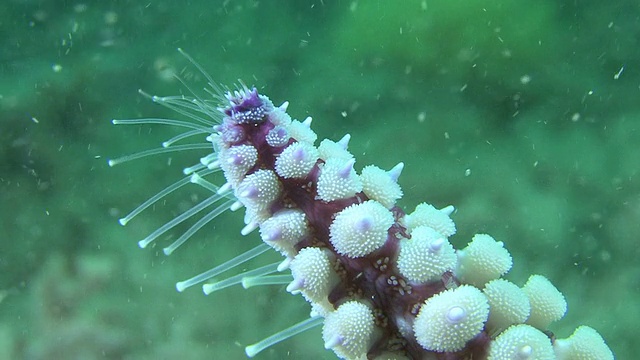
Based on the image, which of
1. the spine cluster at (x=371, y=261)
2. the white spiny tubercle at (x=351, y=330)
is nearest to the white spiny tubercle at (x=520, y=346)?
the spine cluster at (x=371, y=261)

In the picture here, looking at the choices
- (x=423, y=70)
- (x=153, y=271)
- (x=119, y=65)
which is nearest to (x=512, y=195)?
(x=423, y=70)

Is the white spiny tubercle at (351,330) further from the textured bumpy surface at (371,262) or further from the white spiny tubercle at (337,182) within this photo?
the white spiny tubercle at (337,182)

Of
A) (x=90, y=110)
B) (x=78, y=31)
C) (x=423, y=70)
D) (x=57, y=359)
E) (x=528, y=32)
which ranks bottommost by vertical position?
(x=57, y=359)

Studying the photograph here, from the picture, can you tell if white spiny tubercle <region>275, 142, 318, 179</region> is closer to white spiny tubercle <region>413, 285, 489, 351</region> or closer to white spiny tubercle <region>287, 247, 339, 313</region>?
white spiny tubercle <region>287, 247, 339, 313</region>

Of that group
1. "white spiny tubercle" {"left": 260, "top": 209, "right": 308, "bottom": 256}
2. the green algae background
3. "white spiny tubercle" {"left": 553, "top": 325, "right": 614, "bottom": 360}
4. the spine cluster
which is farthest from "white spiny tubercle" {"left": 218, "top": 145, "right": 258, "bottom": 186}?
the green algae background

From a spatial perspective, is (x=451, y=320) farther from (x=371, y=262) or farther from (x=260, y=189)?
(x=260, y=189)

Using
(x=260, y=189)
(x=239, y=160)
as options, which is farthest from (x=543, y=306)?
(x=239, y=160)

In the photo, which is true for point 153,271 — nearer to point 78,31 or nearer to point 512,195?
point 78,31
